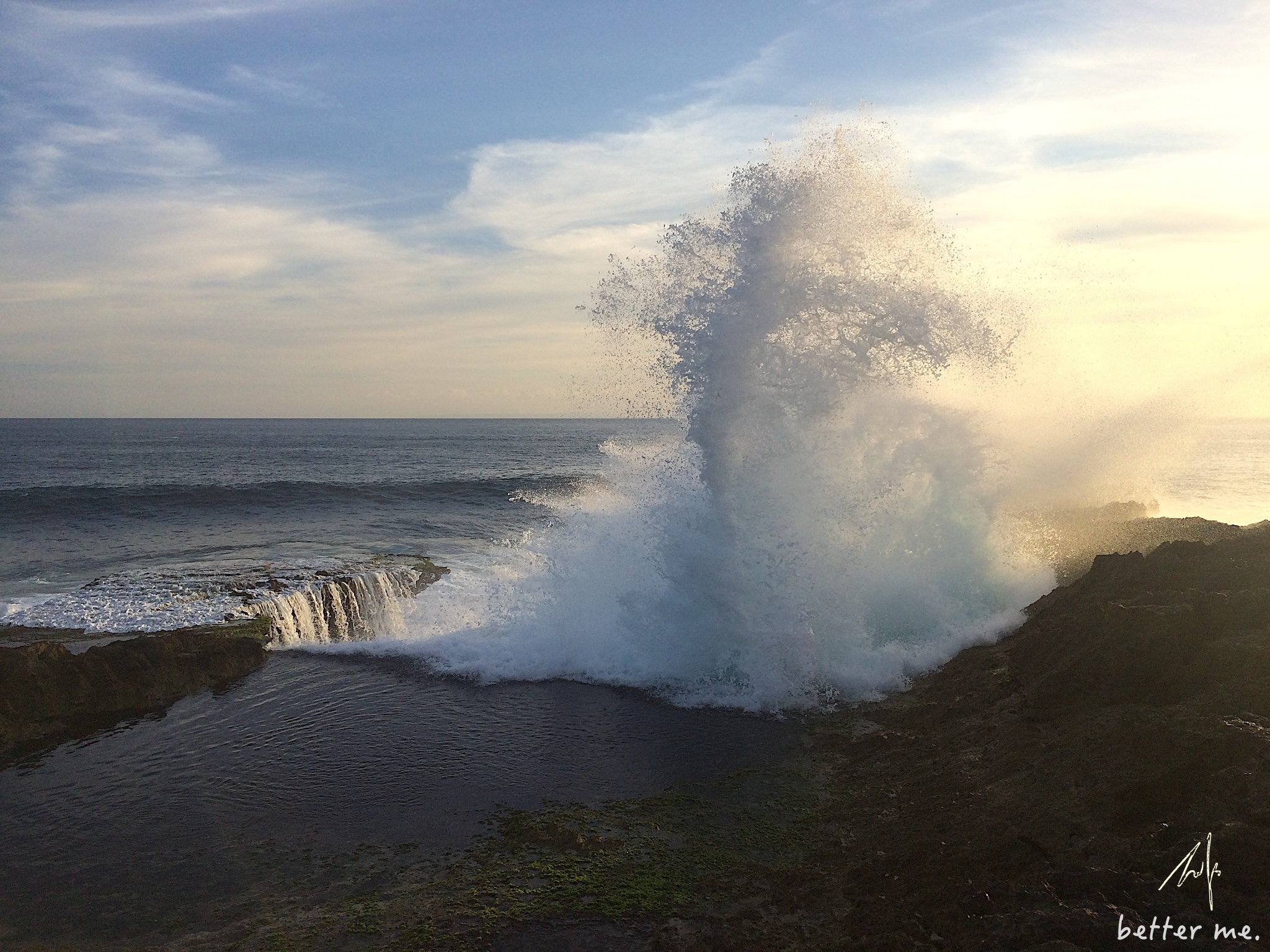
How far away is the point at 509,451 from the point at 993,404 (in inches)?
2571

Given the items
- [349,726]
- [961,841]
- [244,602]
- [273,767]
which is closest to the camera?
[961,841]

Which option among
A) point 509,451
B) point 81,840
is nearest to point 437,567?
point 81,840

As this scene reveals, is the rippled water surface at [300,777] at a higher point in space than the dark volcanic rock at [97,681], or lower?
lower

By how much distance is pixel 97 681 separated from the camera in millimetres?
10844

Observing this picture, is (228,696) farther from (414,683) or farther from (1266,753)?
(1266,753)

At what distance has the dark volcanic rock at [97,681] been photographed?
1012cm

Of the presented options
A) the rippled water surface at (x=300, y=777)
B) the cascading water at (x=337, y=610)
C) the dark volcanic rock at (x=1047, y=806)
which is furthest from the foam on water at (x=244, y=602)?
the dark volcanic rock at (x=1047, y=806)

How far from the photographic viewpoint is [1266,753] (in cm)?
548

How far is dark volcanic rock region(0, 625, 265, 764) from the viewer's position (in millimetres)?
10125

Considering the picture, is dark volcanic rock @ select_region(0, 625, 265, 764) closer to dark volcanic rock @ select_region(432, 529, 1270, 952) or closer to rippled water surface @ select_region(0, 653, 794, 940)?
rippled water surface @ select_region(0, 653, 794, 940)

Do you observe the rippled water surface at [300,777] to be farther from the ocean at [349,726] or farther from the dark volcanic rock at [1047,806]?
the dark volcanic rock at [1047,806]

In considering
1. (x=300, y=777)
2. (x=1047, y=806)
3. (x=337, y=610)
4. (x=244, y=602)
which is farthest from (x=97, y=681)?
(x=1047, y=806)

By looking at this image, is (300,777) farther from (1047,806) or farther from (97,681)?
(1047,806)

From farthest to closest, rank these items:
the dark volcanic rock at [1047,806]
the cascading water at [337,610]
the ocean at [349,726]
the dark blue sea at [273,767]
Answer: the cascading water at [337,610]
the ocean at [349,726]
the dark blue sea at [273,767]
the dark volcanic rock at [1047,806]
